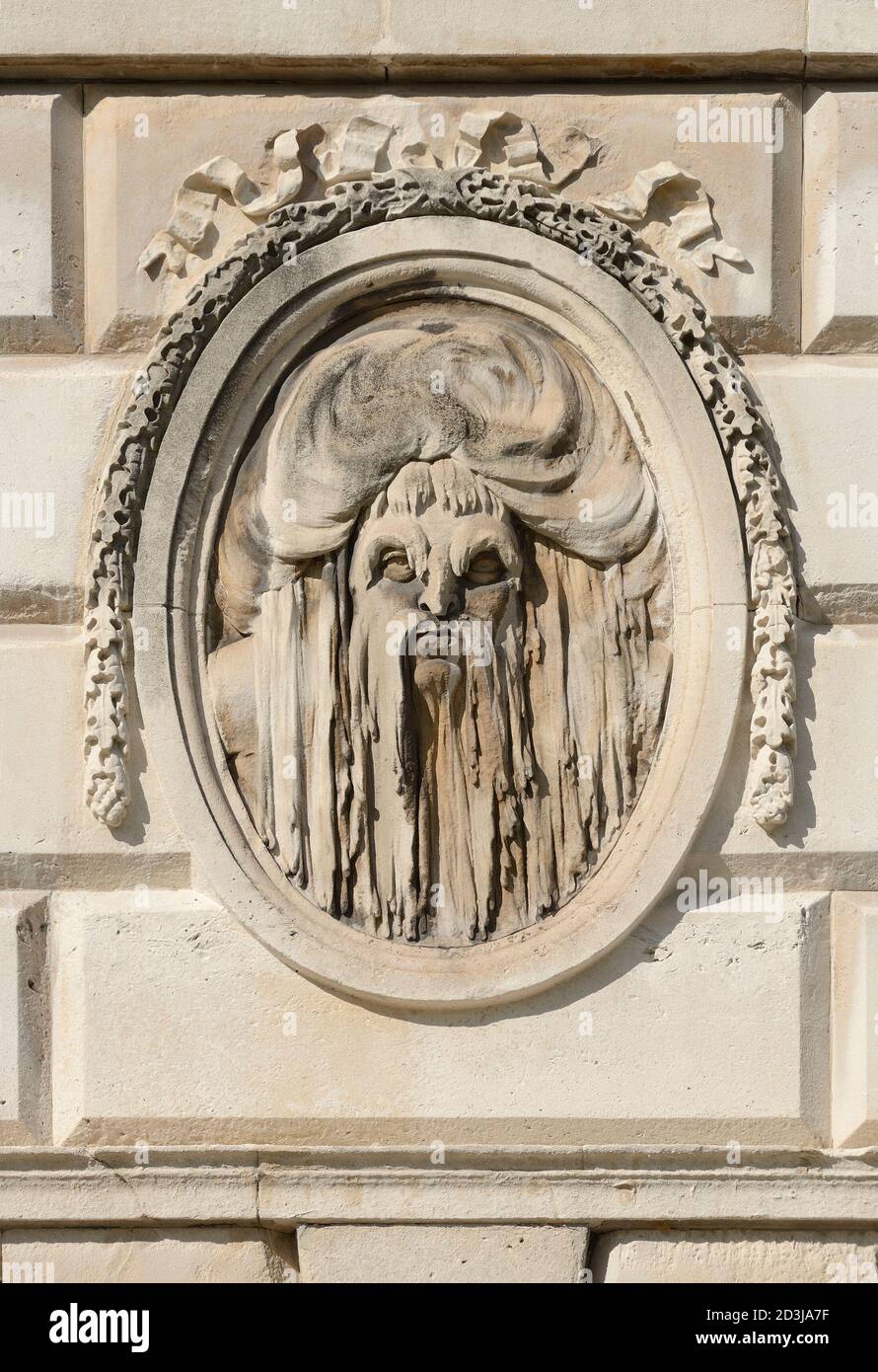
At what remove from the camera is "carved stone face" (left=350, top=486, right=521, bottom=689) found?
3439 millimetres

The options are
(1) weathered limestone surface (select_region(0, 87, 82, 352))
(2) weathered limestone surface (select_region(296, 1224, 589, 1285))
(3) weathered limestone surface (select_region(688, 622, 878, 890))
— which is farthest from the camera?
(1) weathered limestone surface (select_region(0, 87, 82, 352))

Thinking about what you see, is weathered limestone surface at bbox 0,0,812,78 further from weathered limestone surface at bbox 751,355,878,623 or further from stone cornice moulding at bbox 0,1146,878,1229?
stone cornice moulding at bbox 0,1146,878,1229

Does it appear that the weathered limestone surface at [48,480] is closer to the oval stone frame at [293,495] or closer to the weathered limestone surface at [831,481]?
the oval stone frame at [293,495]

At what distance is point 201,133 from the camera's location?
3.58 meters

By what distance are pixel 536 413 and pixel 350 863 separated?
1.05 m

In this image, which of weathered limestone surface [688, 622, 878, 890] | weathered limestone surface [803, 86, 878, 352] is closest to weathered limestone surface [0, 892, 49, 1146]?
weathered limestone surface [688, 622, 878, 890]

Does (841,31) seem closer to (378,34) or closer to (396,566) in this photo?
(378,34)

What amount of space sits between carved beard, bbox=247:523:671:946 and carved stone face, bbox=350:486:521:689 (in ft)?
0.07

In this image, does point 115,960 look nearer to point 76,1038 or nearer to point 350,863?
point 76,1038

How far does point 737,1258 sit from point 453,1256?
23.6 inches

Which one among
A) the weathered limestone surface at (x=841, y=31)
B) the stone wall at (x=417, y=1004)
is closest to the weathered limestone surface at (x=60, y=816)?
the stone wall at (x=417, y=1004)

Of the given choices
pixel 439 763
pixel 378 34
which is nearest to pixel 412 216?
pixel 378 34

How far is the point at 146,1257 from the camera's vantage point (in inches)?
134

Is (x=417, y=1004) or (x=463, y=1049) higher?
(x=417, y=1004)
